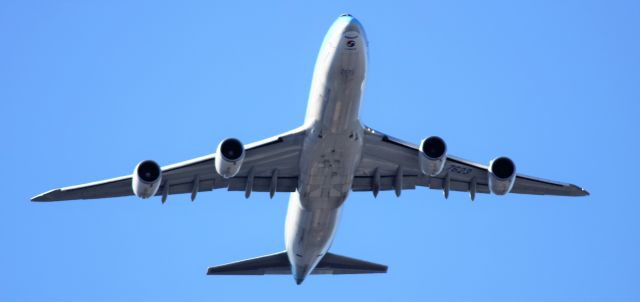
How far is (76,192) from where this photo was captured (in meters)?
40.1

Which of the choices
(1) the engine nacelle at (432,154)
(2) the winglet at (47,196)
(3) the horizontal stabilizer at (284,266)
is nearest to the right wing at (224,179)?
(2) the winglet at (47,196)

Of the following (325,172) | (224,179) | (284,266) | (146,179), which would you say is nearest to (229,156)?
(146,179)

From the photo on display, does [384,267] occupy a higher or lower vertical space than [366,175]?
lower

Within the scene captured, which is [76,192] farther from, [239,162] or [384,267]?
[384,267]

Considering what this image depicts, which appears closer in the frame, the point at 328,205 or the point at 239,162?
the point at 239,162

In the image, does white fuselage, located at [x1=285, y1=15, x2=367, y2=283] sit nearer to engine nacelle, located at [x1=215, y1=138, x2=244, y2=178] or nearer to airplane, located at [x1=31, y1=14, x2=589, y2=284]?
airplane, located at [x1=31, y1=14, x2=589, y2=284]

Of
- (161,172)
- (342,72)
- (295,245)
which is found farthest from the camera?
(295,245)

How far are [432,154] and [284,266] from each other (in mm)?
9537

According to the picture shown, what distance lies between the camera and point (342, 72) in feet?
116

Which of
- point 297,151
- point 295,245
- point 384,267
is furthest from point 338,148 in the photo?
point 384,267

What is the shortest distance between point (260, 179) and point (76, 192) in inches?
274

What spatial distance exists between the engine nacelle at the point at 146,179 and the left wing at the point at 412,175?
7.71 m

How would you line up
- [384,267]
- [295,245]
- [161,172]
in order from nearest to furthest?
[161,172] < [295,245] < [384,267]

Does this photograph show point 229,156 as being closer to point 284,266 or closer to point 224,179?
point 224,179
